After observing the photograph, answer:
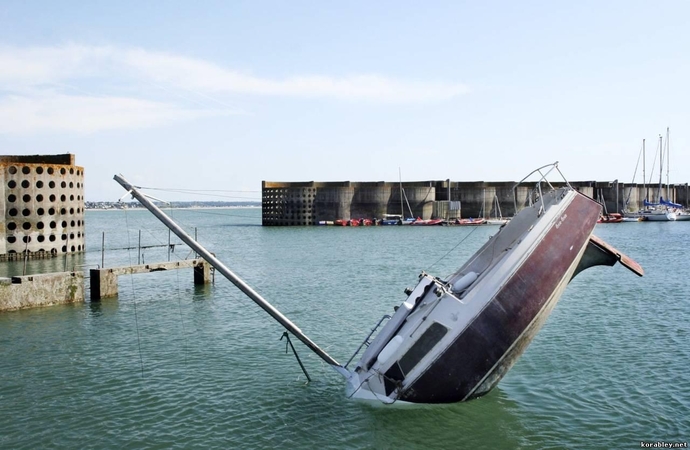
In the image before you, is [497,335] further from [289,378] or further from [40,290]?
[40,290]

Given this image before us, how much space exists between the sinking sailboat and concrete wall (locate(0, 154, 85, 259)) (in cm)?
3848

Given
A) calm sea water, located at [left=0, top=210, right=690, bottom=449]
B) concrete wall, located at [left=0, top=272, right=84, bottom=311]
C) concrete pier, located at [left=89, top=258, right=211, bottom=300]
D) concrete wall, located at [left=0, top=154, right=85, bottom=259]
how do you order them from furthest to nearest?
concrete wall, located at [left=0, top=154, right=85, bottom=259] → concrete pier, located at [left=89, top=258, right=211, bottom=300] → concrete wall, located at [left=0, top=272, right=84, bottom=311] → calm sea water, located at [left=0, top=210, right=690, bottom=449]

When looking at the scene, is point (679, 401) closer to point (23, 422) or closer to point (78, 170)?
point (23, 422)

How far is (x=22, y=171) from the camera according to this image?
4769 cm

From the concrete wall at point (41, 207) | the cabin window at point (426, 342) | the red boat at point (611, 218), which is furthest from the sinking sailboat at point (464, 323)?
the red boat at point (611, 218)

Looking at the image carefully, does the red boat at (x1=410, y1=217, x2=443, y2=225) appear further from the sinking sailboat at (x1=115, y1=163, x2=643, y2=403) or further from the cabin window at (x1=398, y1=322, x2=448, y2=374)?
the cabin window at (x1=398, y1=322, x2=448, y2=374)

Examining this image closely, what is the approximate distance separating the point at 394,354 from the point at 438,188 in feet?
325

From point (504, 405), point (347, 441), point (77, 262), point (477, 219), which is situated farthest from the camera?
point (477, 219)

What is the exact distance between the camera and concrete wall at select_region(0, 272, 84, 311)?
85.5ft

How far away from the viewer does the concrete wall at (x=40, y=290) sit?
26.0m

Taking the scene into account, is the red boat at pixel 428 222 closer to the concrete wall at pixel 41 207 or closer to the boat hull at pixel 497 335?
the concrete wall at pixel 41 207

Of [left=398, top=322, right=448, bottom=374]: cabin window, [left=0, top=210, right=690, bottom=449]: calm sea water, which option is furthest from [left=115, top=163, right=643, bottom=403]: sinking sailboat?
[left=0, top=210, right=690, bottom=449]: calm sea water

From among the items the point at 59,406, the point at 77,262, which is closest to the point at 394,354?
the point at 59,406

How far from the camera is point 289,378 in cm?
1739
